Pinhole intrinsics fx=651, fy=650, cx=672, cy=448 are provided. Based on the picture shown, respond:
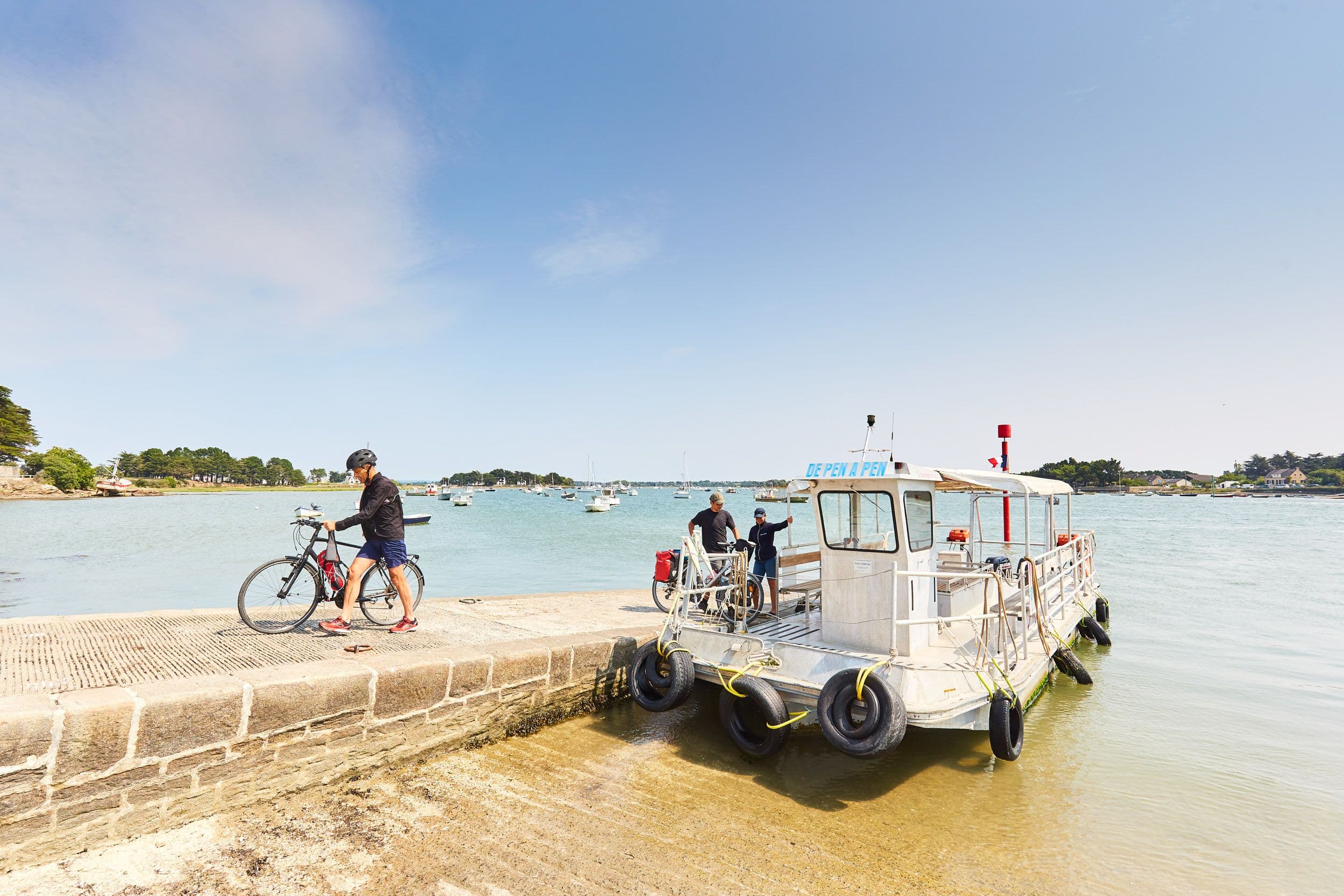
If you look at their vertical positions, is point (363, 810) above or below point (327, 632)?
below

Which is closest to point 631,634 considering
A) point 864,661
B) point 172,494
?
point 864,661

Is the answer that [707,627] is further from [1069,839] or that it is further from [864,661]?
[1069,839]

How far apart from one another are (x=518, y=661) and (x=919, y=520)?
4.30 m

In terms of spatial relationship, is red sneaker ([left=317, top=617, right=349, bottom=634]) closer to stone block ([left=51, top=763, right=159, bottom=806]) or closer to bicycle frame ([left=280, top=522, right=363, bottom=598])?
bicycle frame ([left=280, top=522, right=363, bottom=598])

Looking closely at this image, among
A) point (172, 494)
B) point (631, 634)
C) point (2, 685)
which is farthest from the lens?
point (172, 494)

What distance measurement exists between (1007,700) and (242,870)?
6.05 meters

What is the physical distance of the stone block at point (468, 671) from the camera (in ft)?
19.1

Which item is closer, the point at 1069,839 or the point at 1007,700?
the point at 1069,839

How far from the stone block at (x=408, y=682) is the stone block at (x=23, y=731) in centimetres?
195

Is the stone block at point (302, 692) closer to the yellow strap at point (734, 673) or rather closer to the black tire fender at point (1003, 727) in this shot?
the yellow strap at point (734, 673)

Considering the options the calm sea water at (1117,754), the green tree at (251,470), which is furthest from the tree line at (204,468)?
the calm sea water at (1117,754)

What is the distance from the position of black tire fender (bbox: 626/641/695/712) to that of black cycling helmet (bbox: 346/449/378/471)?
145 inches

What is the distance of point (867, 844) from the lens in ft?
15.4

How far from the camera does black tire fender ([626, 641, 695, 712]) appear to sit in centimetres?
658
